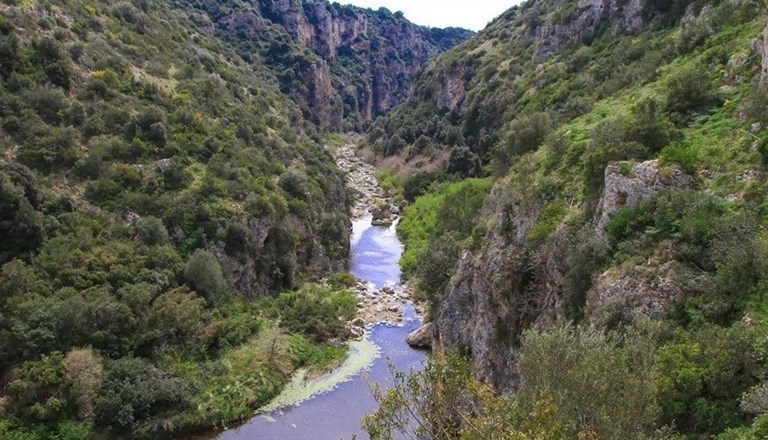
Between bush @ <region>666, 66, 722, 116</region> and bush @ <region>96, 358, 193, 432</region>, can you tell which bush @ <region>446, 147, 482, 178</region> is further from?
bush @ <region>96, 358, 193, 432</region>

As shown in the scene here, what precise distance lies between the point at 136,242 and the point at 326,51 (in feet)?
456

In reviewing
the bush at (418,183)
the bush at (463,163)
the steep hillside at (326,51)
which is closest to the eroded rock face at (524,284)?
the bush at (463,163)

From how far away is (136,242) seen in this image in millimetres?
34406

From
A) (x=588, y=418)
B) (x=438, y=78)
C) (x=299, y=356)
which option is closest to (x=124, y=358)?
(x=299, y=356)

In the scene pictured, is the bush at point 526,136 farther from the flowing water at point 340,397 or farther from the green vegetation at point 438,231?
the flowing water at point 340,397

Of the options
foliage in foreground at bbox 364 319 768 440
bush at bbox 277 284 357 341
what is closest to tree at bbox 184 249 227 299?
bush at bbox 277 284 357 341

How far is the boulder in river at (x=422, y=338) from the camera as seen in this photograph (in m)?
36.2

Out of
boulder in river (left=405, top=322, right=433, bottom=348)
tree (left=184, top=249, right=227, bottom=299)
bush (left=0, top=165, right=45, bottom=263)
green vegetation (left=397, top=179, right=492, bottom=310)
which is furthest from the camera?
green vegetation (left=397, top=179, right=492, bottom=310)

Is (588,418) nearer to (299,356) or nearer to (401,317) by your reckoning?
(299,356)

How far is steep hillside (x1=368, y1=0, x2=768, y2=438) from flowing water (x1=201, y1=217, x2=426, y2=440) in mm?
3590

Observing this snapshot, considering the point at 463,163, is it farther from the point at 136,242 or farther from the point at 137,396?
the point at 137,396

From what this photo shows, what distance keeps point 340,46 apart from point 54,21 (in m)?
137

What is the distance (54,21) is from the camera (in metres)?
46.0

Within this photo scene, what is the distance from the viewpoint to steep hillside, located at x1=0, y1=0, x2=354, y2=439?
26.3 meters
